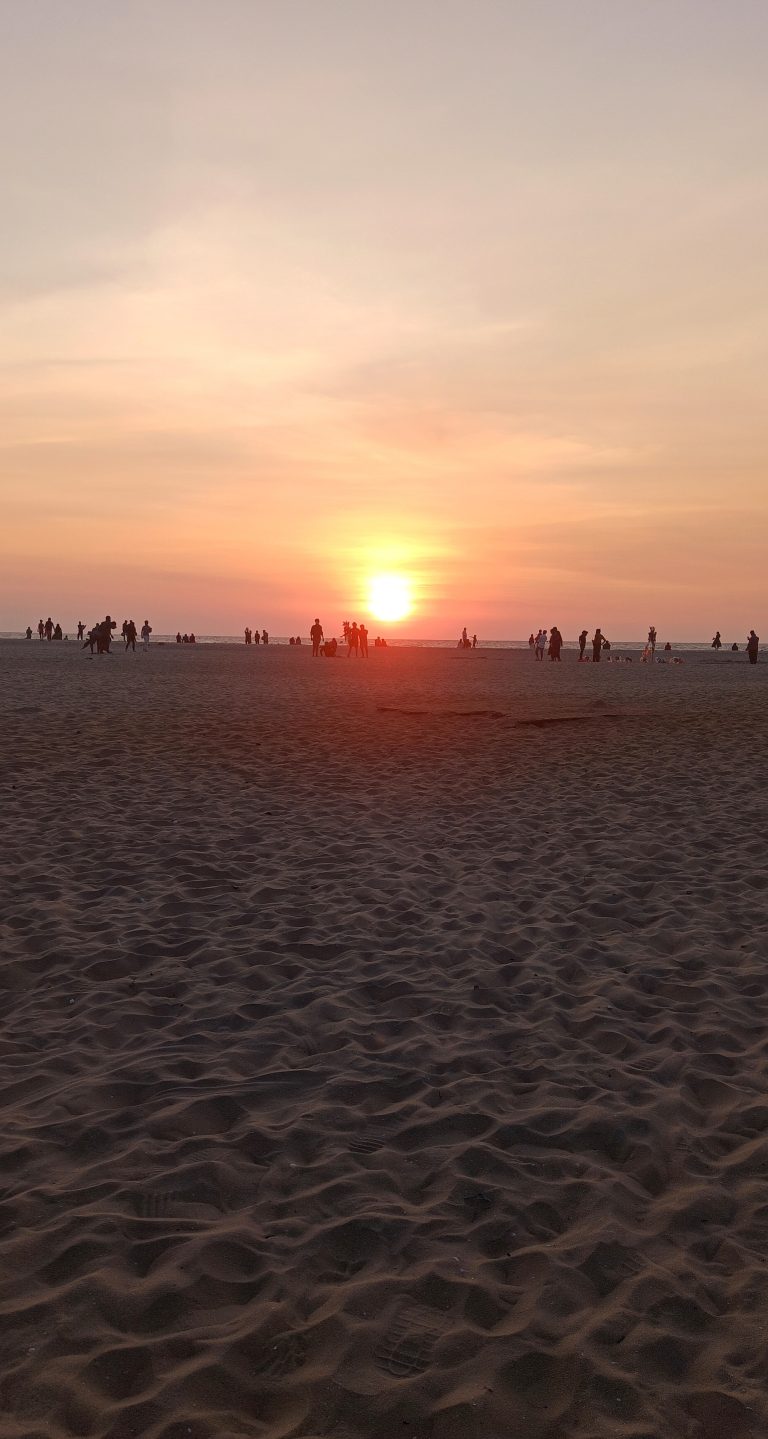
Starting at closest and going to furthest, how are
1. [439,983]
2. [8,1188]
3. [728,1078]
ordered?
[8,1188] < [728,1078] < [439,983]

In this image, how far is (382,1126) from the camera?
17.5 feet

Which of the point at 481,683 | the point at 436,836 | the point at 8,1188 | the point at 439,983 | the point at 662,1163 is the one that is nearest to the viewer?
the point at 8,1188

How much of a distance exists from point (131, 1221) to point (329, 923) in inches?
173

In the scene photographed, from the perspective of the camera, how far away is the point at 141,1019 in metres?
6.68

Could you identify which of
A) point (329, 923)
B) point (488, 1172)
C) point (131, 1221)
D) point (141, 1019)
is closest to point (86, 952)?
point (141, 1019)

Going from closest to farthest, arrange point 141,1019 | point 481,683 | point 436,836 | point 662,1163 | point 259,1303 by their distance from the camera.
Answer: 1. point 259,1303
2. point 662,1163
3. point 141,1019
4. point 436,836
5. point 481,683

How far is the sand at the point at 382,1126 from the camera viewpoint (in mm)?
3555

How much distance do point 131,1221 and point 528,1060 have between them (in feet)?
9.14

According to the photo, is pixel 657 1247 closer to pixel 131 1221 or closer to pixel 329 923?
pixel 131 1221

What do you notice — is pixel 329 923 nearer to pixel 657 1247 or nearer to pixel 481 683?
pixel 657 1247

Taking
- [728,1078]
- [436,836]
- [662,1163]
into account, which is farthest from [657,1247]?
[436,836]

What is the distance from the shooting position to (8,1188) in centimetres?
464

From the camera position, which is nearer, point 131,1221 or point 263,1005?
point 131,1221

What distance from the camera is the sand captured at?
3.55 meters
